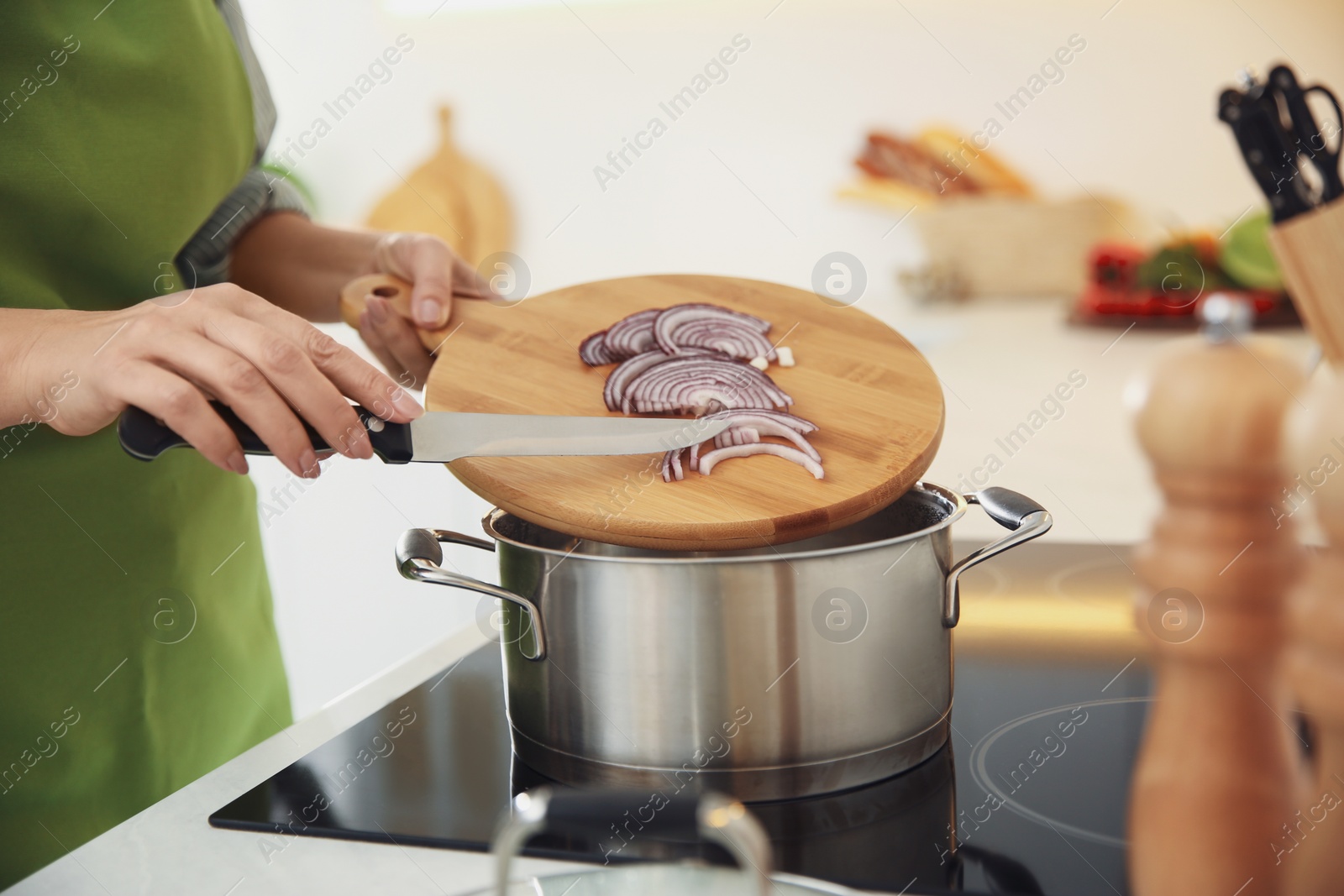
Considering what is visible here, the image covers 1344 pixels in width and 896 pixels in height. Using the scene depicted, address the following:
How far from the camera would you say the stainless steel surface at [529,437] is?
23.8 inches

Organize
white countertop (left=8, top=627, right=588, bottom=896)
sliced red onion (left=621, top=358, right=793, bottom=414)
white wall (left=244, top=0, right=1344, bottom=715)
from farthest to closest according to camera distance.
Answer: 1. white wall (left=244, top=0, right=1344, bottom=715)
2. sliced red onion (left=621, top=358, right=793, bottom=414)
3. white countertop (left=8, top=627, right=588, bottom=896)

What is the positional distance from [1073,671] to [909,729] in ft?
0.59

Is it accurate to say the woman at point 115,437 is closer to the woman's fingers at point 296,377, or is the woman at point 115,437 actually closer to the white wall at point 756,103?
the woman's fingers at point 296,377

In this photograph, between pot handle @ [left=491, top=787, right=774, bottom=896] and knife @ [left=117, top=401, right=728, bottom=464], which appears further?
knife @ [left=117, top=401, right=728, bottom=464]

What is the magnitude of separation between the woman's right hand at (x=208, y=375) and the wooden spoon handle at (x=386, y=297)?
0.24m

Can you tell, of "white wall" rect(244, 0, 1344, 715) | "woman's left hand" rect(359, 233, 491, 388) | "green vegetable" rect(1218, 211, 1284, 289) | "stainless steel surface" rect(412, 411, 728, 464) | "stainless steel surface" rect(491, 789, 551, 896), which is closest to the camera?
"stainless steel surface" rect(491, 789, 551, 896)

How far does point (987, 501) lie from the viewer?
631 mm

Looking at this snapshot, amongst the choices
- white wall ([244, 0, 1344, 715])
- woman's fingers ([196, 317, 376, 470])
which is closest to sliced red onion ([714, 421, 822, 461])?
woman's fingers ([196, 317, 376, 470])

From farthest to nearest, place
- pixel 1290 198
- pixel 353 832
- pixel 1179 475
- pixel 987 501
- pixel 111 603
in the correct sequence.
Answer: pixel 111 603 < pixel 987 501 < pixel 353 832 < pixel 1290 198 < pixel 1179 475

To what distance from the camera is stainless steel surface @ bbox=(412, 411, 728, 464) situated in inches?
23.8

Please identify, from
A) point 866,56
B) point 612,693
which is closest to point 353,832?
point 612,693

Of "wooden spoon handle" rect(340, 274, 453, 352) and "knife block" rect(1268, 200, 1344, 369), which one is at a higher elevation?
"knife block" rect(1268, 200, 1344, 369)

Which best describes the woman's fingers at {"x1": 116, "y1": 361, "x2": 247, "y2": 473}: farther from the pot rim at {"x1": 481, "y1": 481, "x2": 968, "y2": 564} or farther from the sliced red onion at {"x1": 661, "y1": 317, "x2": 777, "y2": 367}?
the sliced red onion at {"x1": 661, "y1": 317, "x2": 777, "y2": 367}

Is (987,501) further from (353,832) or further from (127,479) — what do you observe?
(127,479)
